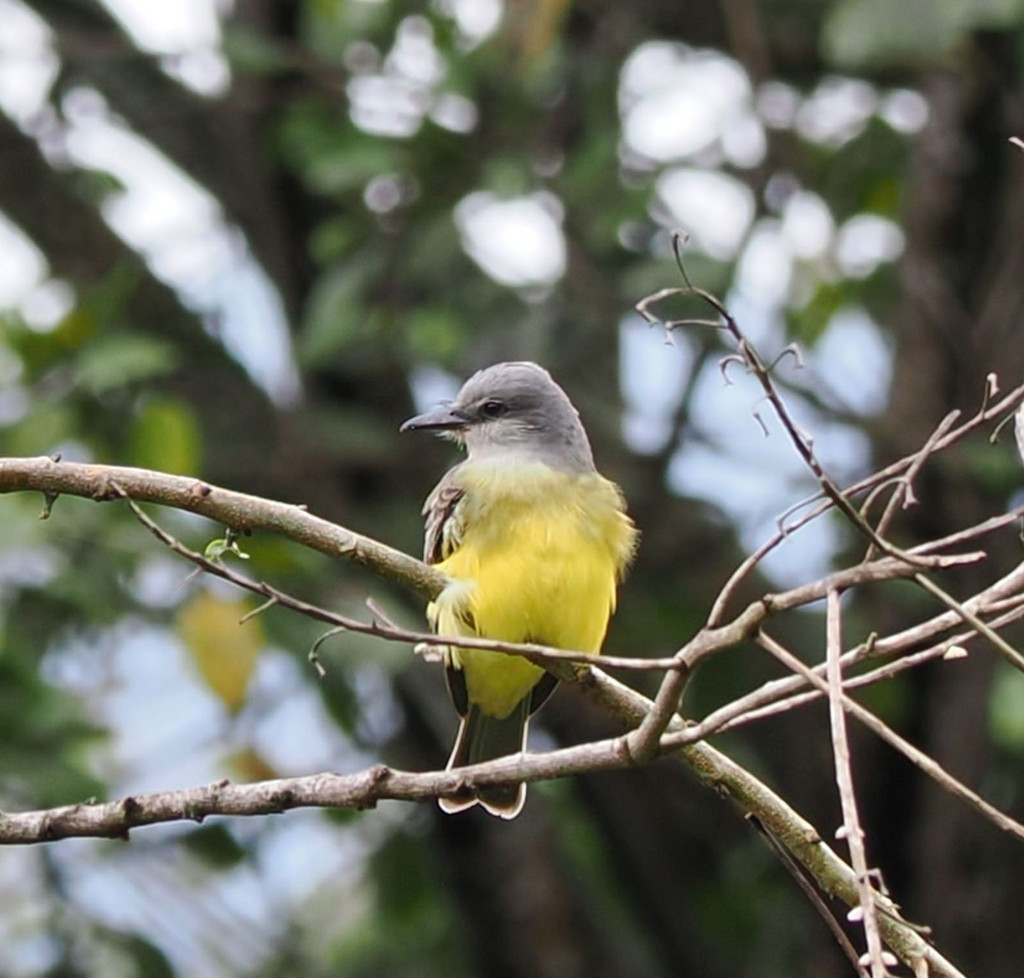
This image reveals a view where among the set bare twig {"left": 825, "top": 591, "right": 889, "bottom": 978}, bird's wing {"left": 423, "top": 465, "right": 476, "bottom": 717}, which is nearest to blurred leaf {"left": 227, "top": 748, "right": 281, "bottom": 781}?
bird's wing {"left": 423, "top": 465, "right": 476, "bottom": 717}

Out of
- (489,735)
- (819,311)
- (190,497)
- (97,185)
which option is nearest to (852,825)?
(190,497)

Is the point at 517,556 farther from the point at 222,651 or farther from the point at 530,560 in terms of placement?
the point at 222,651

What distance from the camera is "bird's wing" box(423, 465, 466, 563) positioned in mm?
3613

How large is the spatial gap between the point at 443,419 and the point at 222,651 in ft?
3.04

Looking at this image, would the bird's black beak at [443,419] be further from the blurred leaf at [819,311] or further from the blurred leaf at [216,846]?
the blurred leaf at [819,311]

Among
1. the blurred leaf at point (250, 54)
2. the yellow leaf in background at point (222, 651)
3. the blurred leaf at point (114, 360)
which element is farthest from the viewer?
the blurred leaf at point (250, 54)

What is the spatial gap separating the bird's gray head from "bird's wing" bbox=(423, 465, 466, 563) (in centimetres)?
26

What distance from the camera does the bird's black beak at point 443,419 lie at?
4.07 metres

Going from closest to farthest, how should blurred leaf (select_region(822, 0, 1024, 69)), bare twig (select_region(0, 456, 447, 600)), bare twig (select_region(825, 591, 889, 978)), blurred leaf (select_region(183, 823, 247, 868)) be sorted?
bare twig (select_region(825, 591, 889, 978))
bare twig (select_region(0, 456, 447, 600))
blurred leaf (select_region(822, 0, 1024, 69))
blurred leaf (select_region(183, 823, 247, 868))

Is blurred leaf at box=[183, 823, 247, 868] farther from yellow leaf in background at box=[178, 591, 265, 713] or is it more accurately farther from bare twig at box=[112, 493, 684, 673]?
bare twig at box=[112, 493, 684, 673]

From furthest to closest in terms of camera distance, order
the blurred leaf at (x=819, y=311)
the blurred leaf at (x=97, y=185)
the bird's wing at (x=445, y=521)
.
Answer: the blurred leaf at (x=97, y=185) → the blurred leaf at (x=819, y=311) → the bird's wing at (x=445, y=521)

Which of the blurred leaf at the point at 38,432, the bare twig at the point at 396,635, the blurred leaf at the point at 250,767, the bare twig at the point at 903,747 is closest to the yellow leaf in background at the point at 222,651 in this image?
the blurred leaf at the point at 38,432

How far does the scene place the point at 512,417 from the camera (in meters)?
4.11

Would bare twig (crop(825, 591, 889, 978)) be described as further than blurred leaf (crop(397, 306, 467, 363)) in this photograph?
No
